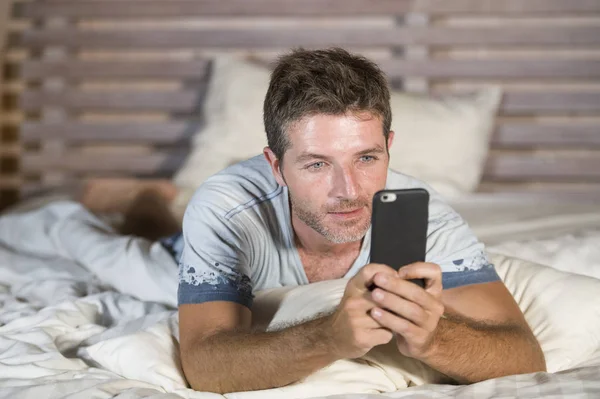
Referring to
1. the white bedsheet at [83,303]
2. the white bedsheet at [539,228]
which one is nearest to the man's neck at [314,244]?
the white bedsheet at [83,303]

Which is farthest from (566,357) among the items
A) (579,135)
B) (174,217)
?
(579,135)

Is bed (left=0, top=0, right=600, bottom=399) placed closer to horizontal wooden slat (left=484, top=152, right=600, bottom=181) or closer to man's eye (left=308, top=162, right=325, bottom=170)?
horizontal wooden slat (left=484, top=152, right=600, bottom=181)

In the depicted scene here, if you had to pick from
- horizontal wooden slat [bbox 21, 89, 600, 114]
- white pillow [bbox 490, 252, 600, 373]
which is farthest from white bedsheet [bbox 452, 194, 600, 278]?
horizontal wooden slat [bbox 21, 89, 600, 114]

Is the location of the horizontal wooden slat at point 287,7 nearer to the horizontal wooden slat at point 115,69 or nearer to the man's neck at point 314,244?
the horizontal wooden slat at point 115,69

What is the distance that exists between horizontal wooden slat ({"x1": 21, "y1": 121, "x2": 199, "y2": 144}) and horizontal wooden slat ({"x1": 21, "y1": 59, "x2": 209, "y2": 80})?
0.63 ft

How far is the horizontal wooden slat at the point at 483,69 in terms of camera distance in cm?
283

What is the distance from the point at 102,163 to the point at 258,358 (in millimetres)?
2135

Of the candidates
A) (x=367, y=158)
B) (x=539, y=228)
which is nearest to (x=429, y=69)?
(x=539, y=228)

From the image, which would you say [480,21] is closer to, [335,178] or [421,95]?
[421,95]

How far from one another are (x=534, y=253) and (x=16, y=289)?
3.86ft

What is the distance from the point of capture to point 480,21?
9.87 ft

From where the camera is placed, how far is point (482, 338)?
1.15 metres

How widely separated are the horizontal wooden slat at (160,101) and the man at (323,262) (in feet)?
5.13

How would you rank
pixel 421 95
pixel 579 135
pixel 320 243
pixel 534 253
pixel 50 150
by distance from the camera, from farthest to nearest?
pixel 50 150 → pixel 579 135 → pixel 421 95 → pixel 534 253 → pixel 320 243
